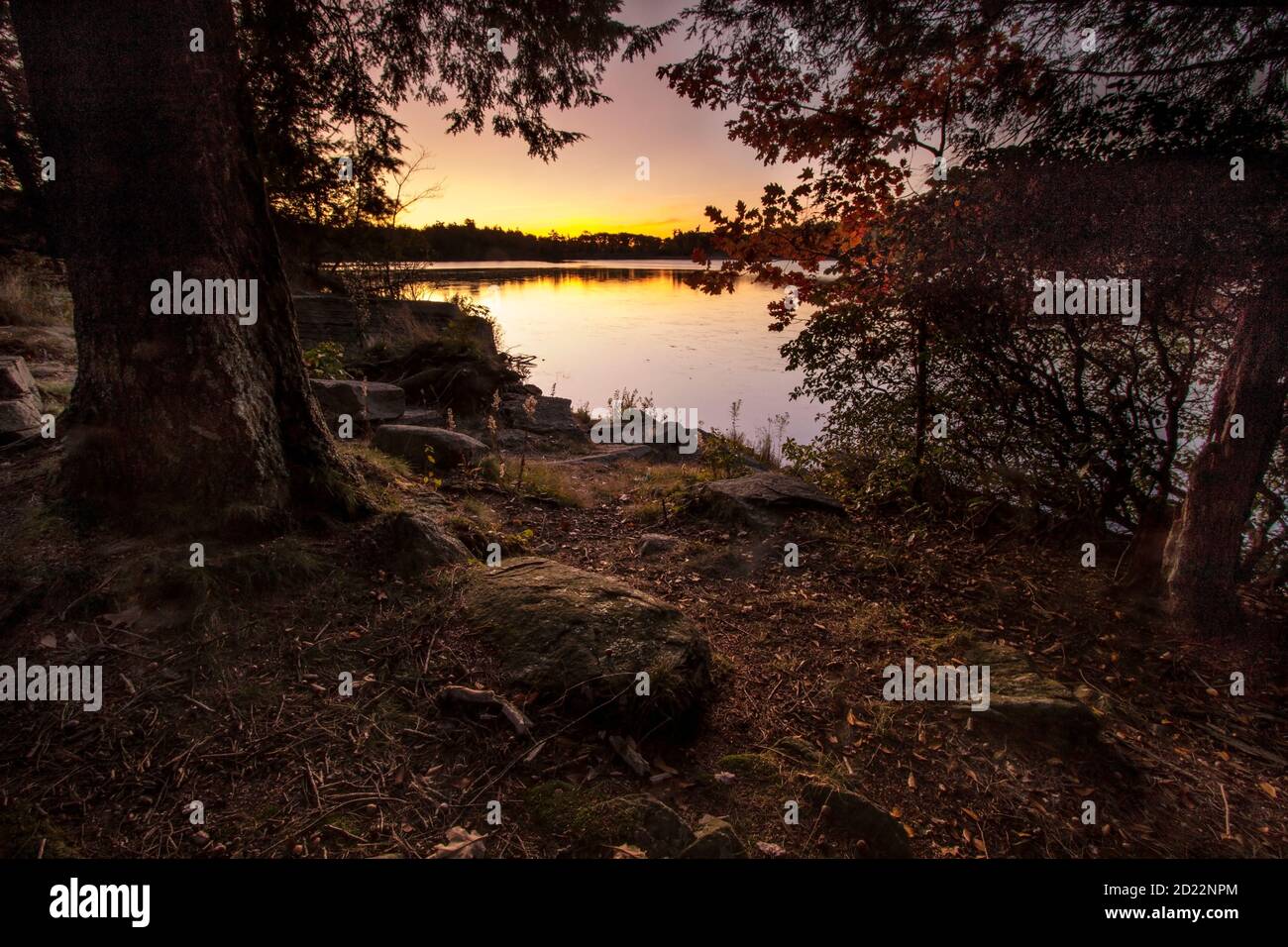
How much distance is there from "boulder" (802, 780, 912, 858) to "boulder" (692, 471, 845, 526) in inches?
119

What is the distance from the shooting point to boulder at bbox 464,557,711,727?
2.53 meters

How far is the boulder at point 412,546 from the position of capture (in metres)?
3.40

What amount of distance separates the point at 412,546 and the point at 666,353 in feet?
53.2

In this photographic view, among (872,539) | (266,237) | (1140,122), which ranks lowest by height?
(872,539)

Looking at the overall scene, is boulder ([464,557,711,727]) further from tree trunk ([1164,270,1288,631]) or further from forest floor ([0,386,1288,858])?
tree trunk ([1164,270,1288,631])

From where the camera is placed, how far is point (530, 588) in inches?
123

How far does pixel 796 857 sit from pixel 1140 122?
4554 mm

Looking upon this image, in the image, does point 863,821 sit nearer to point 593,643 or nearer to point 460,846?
point 593,643

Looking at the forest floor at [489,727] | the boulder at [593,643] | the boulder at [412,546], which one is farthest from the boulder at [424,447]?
the boulder at [593,643]

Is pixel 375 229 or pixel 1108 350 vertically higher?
pixel 375 229

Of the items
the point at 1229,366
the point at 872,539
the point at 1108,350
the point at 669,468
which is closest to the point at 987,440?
the point at 1108,350
